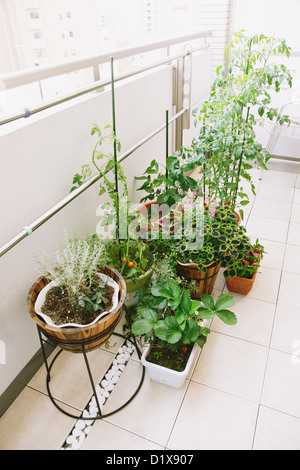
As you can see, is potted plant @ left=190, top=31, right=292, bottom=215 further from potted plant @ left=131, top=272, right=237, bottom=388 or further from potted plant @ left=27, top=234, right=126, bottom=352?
potted plant @ left=27, top=234, right=126, bottom=352

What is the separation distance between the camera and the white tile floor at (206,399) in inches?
56.0

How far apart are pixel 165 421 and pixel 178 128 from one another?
7.31ft

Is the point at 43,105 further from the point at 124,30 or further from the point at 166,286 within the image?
the point at 124,30

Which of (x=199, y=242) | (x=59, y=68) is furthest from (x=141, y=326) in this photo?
(x=59, y=68)

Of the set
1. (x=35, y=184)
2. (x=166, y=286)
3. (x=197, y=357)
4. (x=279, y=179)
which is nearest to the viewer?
(x=35, y=184)

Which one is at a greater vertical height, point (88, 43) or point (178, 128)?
point (88, 43)

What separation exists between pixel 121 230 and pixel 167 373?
2.38 ft

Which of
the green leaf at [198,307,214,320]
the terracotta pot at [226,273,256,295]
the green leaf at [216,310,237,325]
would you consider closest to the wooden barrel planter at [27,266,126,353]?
the green leaf at [198,307,214,320]

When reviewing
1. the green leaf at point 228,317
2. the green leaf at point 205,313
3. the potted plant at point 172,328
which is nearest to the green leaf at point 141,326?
the potted plant at point 172,328

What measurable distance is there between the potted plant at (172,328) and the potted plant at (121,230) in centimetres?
16

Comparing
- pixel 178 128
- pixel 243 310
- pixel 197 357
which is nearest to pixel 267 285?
pixel 243 310

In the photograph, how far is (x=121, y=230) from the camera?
1697 millimetres

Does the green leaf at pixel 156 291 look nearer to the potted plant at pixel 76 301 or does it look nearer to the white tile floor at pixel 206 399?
the potted plant at pixel 76 301

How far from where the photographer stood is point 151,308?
1621mm
